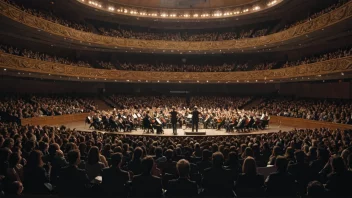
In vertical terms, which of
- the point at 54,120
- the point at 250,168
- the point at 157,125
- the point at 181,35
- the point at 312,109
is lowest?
the point at 250,168

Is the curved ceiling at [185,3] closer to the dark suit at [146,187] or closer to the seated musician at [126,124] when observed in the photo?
the seated musician at [126,124]

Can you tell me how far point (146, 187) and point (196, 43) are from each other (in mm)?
37426

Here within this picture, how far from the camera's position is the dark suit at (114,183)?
17.1 feet

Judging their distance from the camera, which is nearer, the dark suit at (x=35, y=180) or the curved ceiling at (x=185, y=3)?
the dark suit at (x=35, y=180)

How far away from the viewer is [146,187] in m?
4.97

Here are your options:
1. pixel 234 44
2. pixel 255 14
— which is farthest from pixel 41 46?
pixel 255 14

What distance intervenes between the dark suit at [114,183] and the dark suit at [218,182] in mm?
1531

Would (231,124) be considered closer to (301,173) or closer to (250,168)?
(301,173)

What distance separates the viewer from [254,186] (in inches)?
208

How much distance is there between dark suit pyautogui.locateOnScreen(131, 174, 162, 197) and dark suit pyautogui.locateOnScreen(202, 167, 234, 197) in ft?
3.41

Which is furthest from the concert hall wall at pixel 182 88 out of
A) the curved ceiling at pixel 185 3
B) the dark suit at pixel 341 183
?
the dark suit at pixel 341 183

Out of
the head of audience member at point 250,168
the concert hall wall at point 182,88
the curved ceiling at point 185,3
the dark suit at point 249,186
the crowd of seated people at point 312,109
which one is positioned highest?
the curved ceiling at point 185,3

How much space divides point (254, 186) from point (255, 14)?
3761 centimetres

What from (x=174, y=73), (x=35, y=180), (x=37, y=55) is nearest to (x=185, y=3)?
(x=174, y=73)
